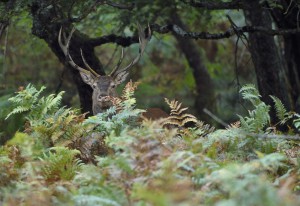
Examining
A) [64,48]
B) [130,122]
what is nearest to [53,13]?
[64,48]

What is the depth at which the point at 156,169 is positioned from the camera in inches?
185

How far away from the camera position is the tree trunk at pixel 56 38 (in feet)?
31.6

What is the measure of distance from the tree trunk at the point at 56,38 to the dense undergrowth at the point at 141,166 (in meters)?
2.61

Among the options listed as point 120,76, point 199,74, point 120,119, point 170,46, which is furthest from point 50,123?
point 170,46

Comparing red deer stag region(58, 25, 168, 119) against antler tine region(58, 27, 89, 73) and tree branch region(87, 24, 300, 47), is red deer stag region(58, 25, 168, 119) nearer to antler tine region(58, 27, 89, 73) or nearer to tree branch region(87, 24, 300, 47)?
antler tine region(58, 27, 89, 73)

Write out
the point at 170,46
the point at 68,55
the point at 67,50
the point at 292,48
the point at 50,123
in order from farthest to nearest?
the point at 170,46, the point at 292,48, the point at 68,55, the point at 67,50, the point at 50,123

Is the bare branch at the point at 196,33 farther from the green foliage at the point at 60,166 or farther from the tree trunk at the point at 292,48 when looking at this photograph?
the green foliage at the point at 60,166

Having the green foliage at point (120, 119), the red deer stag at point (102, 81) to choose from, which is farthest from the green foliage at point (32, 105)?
the red deer stag at point (102, 81)

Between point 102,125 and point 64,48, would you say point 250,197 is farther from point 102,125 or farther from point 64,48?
point 64,48

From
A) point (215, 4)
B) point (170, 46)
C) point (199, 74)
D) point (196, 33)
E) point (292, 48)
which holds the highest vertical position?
point (215, 4)

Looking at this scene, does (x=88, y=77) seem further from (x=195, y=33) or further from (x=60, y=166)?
(x=60, y=166)

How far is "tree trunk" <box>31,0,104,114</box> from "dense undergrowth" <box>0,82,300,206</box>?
8.56 ft

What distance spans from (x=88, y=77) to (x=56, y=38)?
→ 751 millimetres

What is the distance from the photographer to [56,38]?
405 inches
